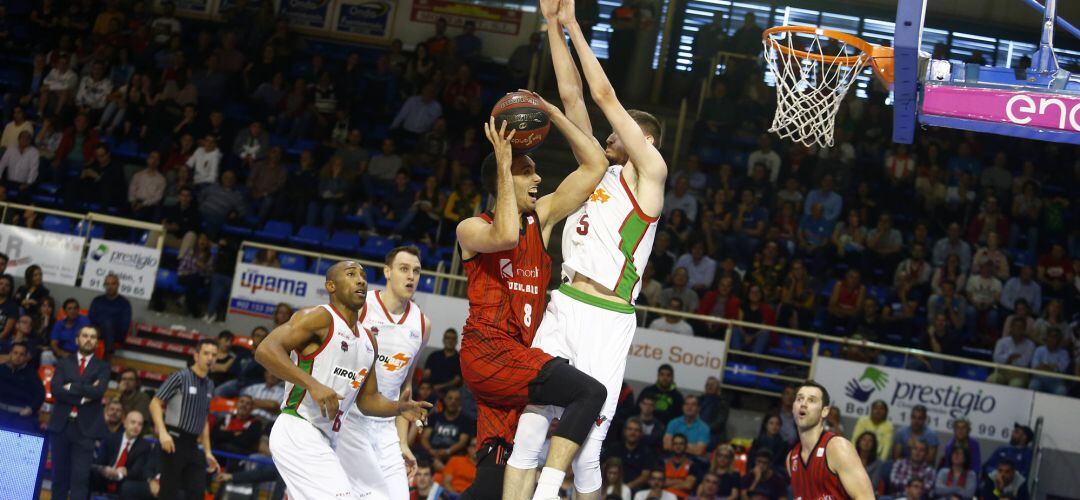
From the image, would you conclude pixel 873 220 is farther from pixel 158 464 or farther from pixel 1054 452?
pixel 158 464

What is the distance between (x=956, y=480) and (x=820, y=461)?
6.29m

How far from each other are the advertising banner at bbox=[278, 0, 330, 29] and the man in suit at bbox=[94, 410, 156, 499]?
12.2 meters

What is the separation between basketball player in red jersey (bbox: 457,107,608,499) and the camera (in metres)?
5.98

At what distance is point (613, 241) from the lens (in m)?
6.31

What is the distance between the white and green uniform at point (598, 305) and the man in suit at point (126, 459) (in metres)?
7.00

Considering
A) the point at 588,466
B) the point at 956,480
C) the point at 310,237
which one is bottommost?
the point at 588,466

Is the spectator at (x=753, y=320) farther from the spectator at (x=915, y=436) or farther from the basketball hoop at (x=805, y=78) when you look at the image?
the basketball hoop at (x=805, y=78)

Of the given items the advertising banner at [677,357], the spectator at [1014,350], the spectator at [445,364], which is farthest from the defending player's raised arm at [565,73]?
the spectator at [1014,350]

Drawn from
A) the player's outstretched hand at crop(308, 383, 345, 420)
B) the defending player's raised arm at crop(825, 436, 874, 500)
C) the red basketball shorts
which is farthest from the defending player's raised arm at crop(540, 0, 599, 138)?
the defending player's raised arm at crop(825, 436, 874, 500)

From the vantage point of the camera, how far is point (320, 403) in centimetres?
696

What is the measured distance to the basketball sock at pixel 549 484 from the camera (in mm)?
5801

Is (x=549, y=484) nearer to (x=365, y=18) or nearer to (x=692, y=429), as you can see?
(x=692, y=429)

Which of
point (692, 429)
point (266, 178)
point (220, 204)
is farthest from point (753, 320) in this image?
point (220, 204)

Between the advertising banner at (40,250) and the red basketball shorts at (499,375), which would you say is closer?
the red basketball shorts at (499,375)
